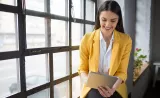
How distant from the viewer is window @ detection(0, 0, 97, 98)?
118 centimetres

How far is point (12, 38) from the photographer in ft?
3.94

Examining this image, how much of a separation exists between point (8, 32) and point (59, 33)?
0.57m

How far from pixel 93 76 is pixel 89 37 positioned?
0.30 meters

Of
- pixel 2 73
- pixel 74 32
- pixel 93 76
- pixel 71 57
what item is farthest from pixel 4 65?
pixel 74 32

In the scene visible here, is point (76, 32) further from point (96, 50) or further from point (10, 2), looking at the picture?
point (10, 2)

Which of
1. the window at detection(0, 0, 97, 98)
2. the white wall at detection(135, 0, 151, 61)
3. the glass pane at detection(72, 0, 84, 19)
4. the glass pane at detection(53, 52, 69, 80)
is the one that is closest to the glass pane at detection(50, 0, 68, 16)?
the window at detection(0, 0, 97, 98)

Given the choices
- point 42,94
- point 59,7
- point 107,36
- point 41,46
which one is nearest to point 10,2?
point 41,46

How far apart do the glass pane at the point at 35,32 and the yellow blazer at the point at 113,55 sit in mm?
392

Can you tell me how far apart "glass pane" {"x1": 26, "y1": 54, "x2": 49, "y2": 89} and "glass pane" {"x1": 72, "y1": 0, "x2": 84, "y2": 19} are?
1.96 ft

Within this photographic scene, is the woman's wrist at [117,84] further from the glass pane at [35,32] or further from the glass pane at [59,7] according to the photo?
the glass pane at [59,7]

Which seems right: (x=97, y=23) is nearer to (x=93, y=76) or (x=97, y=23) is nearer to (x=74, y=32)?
(x=93, y=76)

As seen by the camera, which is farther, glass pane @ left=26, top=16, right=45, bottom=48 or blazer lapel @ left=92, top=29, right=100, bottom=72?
glass pane @ left=26, top=16, right=45, bottom=48

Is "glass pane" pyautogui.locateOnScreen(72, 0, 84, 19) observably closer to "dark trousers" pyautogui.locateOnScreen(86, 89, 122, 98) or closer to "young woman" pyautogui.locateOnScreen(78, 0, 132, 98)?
"young woman" pyautogui.locateOnScreen(78, 0, 132, 98)

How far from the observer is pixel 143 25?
3.67m
